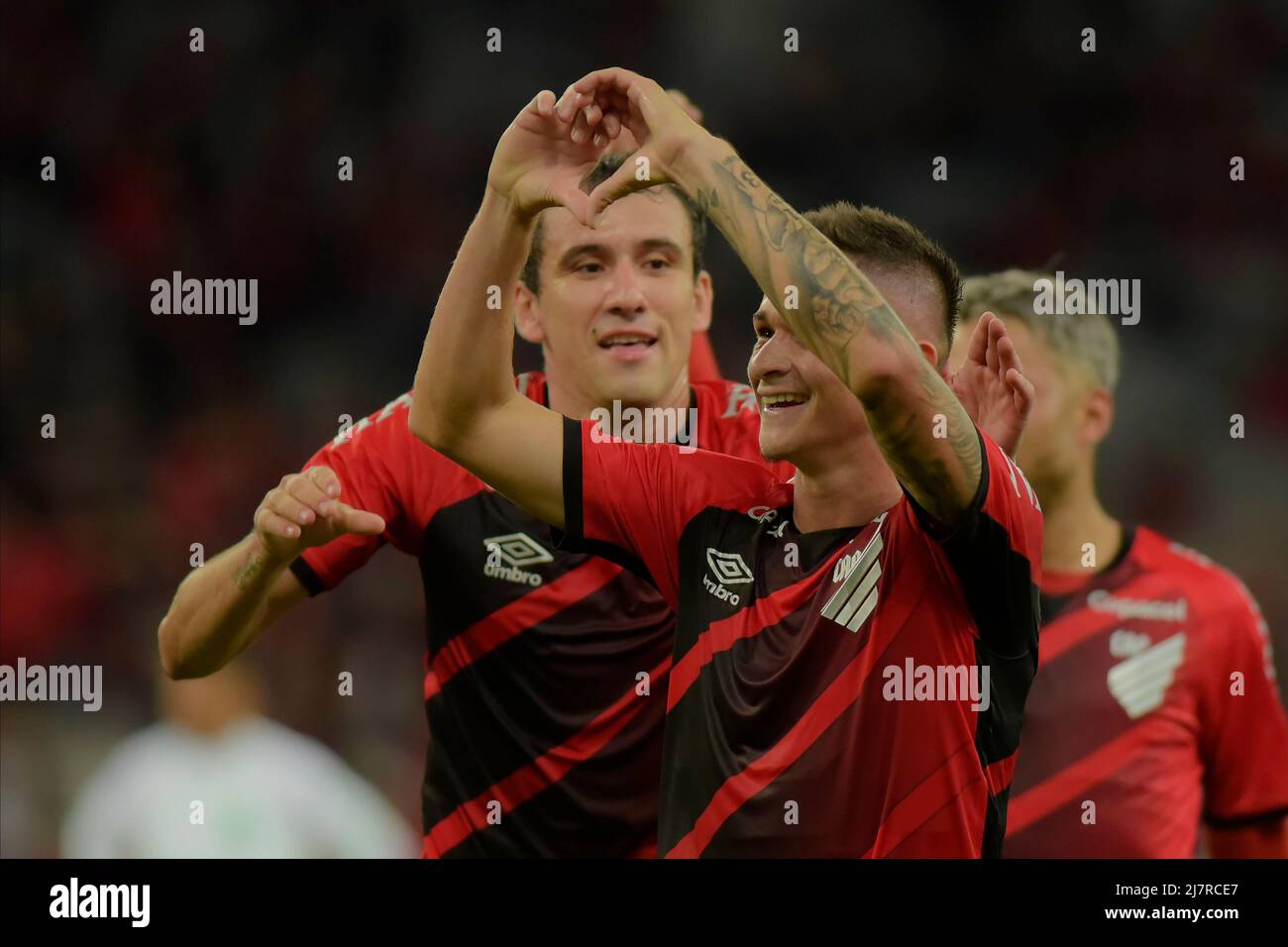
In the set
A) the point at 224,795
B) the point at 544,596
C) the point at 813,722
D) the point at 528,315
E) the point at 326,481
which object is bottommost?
the point at 224,795

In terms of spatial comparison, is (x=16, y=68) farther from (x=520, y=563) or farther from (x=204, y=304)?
(x=520, y=563)

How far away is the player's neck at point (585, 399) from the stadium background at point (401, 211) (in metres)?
3.49

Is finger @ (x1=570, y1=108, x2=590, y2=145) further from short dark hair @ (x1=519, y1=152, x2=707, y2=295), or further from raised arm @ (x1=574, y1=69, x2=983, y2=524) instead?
short dark hair @ (x1=519, y1=152, x2=707, y2=295)

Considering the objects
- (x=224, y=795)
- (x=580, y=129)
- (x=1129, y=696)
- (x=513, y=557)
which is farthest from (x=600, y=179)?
(x=224, y=795)

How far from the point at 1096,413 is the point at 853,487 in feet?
8.33

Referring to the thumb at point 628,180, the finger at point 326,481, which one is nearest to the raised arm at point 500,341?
the thumb at point 628,180

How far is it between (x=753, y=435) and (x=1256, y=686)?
182cm

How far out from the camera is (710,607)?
112 inches

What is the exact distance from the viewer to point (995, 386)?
2967 millimetres

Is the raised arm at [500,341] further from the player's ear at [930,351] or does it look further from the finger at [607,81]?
the player's ear at [930,351]

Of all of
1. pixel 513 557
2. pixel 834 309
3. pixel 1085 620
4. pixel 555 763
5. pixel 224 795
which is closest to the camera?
pixel 834 309

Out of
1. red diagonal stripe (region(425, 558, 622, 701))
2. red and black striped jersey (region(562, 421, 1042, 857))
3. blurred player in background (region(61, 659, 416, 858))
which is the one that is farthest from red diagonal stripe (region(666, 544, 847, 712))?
blurred player in background (region(61, 659, 416, 858))

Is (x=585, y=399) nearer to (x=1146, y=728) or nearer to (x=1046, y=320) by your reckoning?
(x=1046, y=320)

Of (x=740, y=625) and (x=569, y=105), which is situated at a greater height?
(x=569, y=105)
